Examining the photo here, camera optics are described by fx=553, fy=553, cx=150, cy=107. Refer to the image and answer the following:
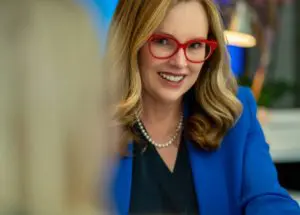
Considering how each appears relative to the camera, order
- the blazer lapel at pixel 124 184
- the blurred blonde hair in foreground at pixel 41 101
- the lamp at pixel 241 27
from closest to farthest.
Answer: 1. the blurred blonde hair in foreground at pixel 41 101
2. the blazer lapel at pixel 124 184
3. the lamp at pixel 241 27

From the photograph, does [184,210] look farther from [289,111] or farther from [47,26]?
[289,111]

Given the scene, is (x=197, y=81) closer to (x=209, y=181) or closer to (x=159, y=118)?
(x=159, y=118)

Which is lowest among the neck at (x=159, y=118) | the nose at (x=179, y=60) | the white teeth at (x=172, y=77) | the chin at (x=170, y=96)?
the neck at (x=159, y=118)

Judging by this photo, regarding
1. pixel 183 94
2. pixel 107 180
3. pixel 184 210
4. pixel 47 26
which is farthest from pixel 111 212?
pixel 183 94

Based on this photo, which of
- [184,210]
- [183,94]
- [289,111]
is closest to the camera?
[184,210]

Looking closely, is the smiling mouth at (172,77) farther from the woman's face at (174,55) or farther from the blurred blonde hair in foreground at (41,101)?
the blurred blonde hair in foreground at (41,101)

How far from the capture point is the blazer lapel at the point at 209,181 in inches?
48.5

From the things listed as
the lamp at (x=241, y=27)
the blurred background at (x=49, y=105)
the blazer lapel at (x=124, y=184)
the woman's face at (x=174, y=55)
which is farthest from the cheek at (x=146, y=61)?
the lamp at (x=241, y=27)

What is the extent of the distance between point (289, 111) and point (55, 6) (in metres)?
3.35

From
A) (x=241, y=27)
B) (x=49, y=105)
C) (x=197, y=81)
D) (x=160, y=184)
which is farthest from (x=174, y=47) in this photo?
(x=241, y=27)

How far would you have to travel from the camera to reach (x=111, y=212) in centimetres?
40

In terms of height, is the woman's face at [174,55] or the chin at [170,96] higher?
the woman's face at [174,55]

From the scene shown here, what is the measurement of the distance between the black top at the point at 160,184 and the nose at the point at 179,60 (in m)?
0.21

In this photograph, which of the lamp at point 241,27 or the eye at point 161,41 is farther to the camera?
the lamp at point 241,27
